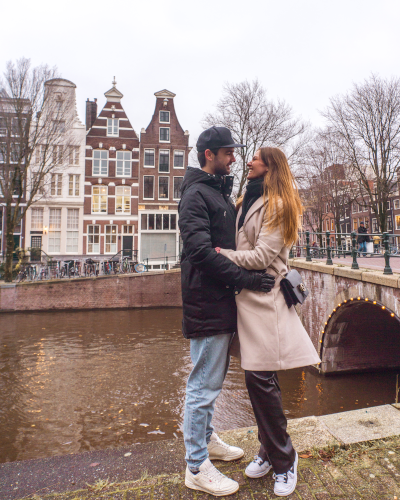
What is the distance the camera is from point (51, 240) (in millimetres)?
23438

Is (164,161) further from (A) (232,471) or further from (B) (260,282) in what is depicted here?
(A) (232,471)

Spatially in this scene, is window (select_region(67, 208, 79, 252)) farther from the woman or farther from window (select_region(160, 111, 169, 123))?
the woman

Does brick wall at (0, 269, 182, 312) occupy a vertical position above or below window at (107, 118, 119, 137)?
below

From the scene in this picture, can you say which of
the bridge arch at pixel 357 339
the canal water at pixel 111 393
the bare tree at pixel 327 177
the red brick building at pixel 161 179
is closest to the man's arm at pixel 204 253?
the canal water at pixel 111 393

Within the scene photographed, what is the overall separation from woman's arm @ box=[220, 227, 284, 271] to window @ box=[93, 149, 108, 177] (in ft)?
78.4

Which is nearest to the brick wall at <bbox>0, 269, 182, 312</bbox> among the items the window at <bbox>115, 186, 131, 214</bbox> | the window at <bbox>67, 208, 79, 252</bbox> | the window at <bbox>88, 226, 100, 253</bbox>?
the window at <bbox>88, 226, 100, 253</bbox>

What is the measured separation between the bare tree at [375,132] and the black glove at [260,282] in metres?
15.8

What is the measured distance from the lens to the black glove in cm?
189

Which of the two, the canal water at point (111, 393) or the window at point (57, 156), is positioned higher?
the window at point (57, 156)

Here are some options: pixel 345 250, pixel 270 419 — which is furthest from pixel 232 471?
pixel 345 250

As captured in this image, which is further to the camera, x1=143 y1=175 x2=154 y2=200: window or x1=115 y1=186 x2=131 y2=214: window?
x1=143 y1=175 x2=154 y2=200: window

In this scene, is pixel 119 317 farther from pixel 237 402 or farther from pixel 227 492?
pixel 227 492

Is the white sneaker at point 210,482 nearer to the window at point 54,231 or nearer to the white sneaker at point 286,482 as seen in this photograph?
the white sneaker at point 286,482

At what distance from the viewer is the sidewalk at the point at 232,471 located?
6.01 ft
